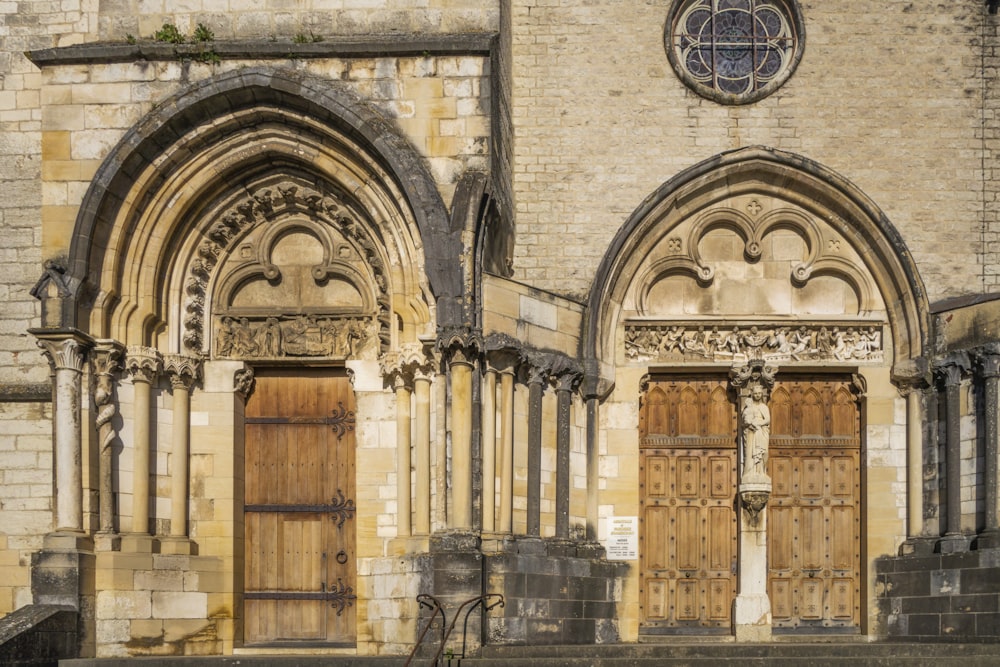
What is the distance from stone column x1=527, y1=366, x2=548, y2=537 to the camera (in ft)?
45.6

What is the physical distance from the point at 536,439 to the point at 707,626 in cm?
266

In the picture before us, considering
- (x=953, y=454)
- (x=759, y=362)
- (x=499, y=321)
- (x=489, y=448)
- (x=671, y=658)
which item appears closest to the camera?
(x=671, y=658)

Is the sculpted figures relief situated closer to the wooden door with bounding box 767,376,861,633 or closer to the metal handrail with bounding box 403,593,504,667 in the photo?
the metal handrail with bounding box 403,593,504,667

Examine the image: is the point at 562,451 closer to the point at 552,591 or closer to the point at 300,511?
the point at 552,591

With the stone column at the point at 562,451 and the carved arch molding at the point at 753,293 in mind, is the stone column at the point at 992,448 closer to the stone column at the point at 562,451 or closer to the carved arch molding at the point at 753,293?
the carved arch molding at the point at 753,293

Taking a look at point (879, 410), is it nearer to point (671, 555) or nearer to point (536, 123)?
point (671, 555)

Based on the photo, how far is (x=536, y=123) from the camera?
50.3 feet

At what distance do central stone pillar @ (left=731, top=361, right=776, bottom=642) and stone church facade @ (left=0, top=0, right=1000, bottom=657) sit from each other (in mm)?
32

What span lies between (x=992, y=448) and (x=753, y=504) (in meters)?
2.26

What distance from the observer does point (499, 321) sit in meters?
13.7

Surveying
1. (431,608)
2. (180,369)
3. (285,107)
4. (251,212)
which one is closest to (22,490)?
(180,369)

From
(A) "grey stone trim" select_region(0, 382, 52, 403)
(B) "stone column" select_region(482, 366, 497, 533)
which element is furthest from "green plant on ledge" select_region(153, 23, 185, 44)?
(B) "stone column" select_region(482, 366, 497, 533)

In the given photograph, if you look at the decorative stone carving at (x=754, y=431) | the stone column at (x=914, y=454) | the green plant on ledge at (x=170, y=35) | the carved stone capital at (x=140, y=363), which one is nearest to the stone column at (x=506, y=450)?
the decorative stone carving at (x=754, y=431)

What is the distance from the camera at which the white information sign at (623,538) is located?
14906mm
